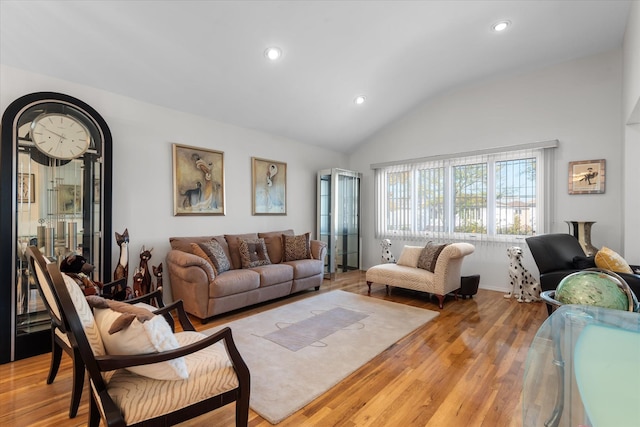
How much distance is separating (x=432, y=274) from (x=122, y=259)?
371 cm

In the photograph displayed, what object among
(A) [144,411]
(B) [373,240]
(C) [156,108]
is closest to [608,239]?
(B) [373,240]

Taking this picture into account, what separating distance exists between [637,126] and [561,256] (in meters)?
1.82

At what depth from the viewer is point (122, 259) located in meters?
3.20

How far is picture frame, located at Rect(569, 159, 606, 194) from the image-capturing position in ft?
13.4

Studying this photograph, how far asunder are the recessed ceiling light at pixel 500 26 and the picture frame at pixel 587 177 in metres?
2.10

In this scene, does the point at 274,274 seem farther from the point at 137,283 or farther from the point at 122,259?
the point at 122,259

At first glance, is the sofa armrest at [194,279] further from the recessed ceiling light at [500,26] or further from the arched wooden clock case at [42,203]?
the recessed ceiling light at [500,26]

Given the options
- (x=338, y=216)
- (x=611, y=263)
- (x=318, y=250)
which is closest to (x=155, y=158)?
(x=318, y=250)

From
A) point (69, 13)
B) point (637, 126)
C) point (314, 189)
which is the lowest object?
point (314, 189)

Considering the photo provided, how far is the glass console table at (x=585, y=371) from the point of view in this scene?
87cm

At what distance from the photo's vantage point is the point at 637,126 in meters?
3.62

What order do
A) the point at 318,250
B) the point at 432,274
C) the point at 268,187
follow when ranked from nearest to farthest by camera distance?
the point at 432,274, the point at 318,250, the point at 268,187

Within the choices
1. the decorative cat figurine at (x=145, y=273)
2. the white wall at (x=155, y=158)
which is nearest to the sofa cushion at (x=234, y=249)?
the white wall at (x=155, y=158)

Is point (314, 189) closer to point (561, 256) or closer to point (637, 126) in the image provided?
point (561, 256)
